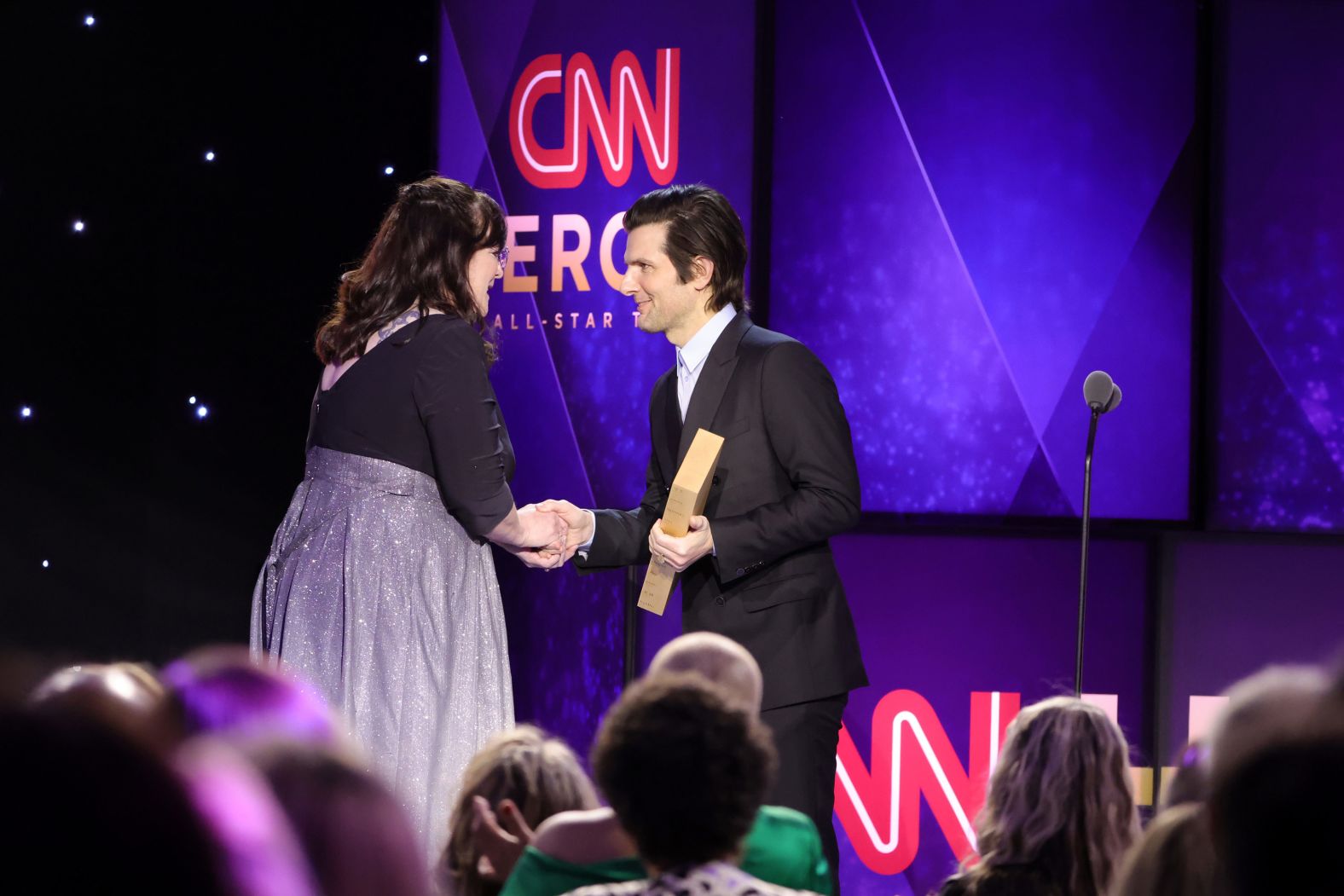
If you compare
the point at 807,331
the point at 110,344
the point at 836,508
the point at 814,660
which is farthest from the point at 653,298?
the point at 110,344

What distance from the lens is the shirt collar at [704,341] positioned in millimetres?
3309

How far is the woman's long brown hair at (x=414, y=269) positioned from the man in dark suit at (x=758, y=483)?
442 millimetres

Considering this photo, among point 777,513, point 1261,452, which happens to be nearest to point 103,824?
point 777,513

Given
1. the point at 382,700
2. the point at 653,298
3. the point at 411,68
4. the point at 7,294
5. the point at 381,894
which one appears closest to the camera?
the point at 381,894

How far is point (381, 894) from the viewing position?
2.49ft

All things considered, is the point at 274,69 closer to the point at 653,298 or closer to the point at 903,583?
the point at 653,298

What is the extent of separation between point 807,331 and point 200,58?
2.01 metres

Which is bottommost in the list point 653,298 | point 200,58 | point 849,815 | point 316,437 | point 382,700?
point 849,815

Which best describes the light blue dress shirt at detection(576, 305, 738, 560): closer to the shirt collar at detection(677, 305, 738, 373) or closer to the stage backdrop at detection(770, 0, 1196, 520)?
the shirt collar at detection(677, 305, 738, 373)

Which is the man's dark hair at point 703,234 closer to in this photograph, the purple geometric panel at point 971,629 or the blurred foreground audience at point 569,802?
the blurred foreground audience at point 569,802

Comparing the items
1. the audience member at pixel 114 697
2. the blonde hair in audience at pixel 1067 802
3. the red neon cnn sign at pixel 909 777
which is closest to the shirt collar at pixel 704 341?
the blonde hair in audience at pixel 1067 802

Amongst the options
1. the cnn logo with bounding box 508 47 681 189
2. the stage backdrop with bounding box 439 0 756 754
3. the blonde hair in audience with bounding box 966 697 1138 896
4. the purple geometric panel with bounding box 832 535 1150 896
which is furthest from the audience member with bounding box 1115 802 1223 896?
the cnn logo with bounding box 508 47 681 189

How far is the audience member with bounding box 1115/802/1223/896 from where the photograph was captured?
1307 millimetres

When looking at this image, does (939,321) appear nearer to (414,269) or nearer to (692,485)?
(692,485)
